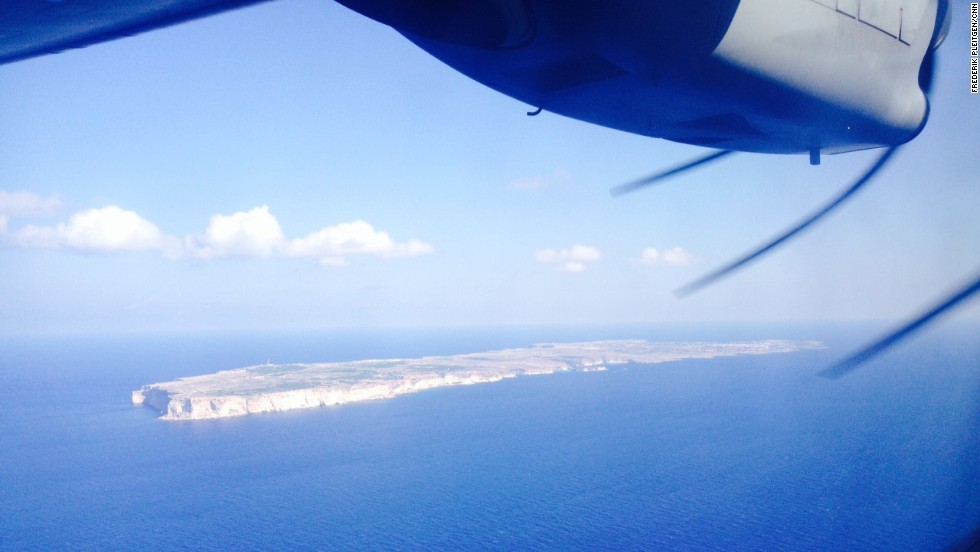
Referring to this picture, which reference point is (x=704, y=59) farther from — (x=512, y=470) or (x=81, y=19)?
(x=512, y=470)

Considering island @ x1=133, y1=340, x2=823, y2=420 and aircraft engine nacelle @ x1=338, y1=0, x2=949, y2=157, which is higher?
aircraft engine nacelle @ x1=338, y1=0, x2=949, y2=157

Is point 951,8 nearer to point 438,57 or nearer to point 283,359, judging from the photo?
point 438,57

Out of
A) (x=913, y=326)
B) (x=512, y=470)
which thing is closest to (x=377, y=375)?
(x=512, y=470)

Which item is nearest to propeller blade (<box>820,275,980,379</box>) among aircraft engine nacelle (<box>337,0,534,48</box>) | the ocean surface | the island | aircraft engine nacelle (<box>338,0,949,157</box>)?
aircraft engine nacelle (<box>338,0,949,157</box>)

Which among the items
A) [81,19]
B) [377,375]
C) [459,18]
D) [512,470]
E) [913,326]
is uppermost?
[459,18]

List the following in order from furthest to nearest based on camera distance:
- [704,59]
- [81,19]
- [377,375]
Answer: [377,375], [704,59], [81,19]

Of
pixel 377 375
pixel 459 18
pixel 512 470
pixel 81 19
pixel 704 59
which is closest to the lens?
pixel 81 19

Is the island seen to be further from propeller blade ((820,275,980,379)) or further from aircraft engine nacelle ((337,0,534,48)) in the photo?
propeller blade ((820,275,980,379))
